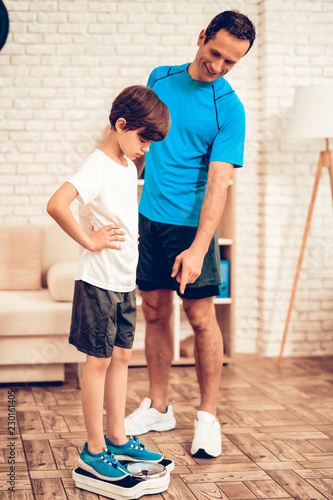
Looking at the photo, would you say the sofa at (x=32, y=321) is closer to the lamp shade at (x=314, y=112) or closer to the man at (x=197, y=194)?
the man at (x=197, y=194)

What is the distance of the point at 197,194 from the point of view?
210 cm

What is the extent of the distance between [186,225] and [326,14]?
6.99 ft

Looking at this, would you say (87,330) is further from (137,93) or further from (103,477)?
(137,93)

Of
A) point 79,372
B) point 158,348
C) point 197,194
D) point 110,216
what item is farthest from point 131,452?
point 79,372

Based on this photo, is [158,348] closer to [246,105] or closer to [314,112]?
[314,112]

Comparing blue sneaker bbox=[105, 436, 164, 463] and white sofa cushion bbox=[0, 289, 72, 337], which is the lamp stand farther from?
blue sneaker bbox=[105, 436, 164, 463]

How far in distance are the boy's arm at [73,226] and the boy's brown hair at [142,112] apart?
24 centimetres

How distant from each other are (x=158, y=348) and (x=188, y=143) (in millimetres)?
744

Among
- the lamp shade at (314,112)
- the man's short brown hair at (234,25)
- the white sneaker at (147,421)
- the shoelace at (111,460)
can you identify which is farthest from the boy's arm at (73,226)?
the lamp shade at (314,112)

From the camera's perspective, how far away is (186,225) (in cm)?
207

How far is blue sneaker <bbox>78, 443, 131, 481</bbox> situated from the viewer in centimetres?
168

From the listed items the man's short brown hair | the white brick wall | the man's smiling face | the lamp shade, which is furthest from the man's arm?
the white brick wall

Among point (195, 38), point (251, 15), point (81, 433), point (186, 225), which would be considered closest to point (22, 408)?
point (81, 433)

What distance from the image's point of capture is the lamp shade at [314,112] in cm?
309
